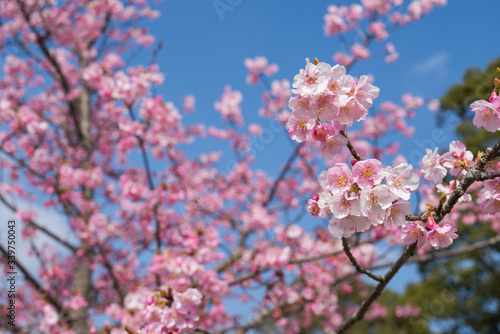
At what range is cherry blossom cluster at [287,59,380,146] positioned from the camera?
1.50 metres

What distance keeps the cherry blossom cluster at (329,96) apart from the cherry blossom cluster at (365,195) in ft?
0.59

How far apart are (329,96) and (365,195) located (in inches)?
15.4

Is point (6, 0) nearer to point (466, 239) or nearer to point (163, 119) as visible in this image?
point (163, 119)

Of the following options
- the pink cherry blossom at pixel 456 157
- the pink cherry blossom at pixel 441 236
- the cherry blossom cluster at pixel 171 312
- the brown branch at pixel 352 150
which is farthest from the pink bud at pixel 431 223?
the cherry blossom cluster at pixel 171 312

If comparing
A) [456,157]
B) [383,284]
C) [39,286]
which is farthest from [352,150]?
[39,286]

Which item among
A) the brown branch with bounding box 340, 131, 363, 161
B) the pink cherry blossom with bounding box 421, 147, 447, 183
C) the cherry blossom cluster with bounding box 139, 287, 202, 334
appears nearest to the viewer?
the brown branch with bounding box 340, 131, 363, 161

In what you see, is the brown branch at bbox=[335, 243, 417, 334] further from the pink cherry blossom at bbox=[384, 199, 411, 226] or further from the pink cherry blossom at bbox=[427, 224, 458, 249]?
the pink cherry blossom at bbox=[384, 199, 411, 226]

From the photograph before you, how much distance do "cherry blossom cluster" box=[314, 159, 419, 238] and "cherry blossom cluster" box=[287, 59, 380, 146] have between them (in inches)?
7.1

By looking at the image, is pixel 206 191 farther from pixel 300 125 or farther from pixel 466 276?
pixel 466 276

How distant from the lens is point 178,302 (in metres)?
2.28

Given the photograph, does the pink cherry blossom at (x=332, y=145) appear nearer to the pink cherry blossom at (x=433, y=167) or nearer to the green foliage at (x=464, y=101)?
the pink cherry blossom at (x=433, y=167)

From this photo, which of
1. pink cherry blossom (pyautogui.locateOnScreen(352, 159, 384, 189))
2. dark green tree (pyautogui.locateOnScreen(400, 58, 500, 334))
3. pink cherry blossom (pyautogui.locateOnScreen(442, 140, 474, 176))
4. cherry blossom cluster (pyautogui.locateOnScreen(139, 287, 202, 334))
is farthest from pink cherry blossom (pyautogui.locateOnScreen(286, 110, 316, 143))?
dark green tree (pyautogui.locateOnScreen(400, 58, 500, 334))

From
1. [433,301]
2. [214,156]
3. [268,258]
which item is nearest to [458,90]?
[433,301]

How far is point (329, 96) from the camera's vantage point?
59.4 inches
